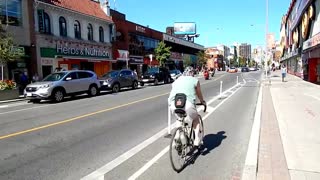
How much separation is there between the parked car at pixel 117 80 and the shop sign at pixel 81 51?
8.34 m

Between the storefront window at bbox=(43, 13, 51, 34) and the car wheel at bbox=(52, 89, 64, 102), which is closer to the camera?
the car wheel at bbox=(52, 89, 64, 102)

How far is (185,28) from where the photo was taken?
107 m

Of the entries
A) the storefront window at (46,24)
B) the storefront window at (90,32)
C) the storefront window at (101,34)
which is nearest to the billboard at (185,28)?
the storefront window at (101,34)

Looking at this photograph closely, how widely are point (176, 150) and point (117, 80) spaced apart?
22.8 metres

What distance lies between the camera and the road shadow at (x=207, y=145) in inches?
281

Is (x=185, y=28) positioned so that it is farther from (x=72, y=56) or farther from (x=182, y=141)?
(x=182, y=141)

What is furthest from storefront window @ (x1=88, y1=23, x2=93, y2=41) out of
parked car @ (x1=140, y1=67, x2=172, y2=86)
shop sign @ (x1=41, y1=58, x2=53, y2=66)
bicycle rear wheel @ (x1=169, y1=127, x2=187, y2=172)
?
bicycle rear wheel @ (x1=169, y1=127, x2=187, y2=172)

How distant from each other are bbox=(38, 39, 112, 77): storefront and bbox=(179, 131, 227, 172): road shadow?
23800mm

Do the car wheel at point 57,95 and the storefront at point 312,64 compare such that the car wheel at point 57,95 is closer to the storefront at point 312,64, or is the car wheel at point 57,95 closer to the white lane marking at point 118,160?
the white lane marking at point 118,160

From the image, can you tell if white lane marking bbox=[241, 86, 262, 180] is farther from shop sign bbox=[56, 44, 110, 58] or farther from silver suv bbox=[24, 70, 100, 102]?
shop sign bbox=[56, 44, 110, 58]

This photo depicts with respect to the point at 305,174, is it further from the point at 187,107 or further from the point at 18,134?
the point at 18,134

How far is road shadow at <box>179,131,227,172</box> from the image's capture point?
7.13 metres

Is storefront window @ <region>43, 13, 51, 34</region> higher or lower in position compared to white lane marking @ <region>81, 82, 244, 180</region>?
higher

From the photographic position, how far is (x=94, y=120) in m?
12.4
